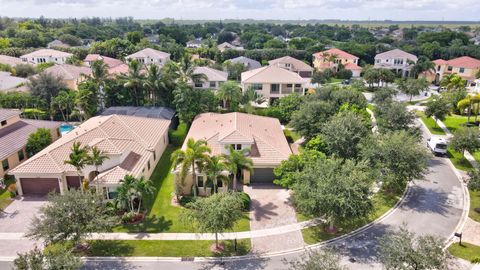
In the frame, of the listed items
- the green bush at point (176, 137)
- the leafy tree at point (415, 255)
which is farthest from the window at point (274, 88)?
the leafy tree at point (415, 255)

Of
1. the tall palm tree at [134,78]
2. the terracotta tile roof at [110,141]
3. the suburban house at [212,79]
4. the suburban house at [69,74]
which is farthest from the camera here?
the suburban house at [212,79]

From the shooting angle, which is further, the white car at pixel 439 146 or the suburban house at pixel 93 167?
the white car at pixel 439 146

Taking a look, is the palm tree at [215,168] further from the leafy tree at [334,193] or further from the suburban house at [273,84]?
the suburban house at [273,84]

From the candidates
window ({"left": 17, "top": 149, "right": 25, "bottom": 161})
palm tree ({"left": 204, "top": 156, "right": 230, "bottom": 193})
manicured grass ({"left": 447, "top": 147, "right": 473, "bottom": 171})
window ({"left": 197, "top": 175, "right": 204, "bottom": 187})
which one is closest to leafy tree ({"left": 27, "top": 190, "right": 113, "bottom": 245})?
palm tree ({"left": 204, "top": 156, "right": 230, "bottom": 193})

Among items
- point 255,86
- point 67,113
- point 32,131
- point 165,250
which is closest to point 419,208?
point 165,250

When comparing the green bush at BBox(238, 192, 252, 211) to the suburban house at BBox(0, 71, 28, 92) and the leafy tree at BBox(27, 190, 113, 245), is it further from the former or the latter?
the suburban house at BBox(0, 71, 28, 92)

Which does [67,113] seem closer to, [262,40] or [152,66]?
[152,66]
